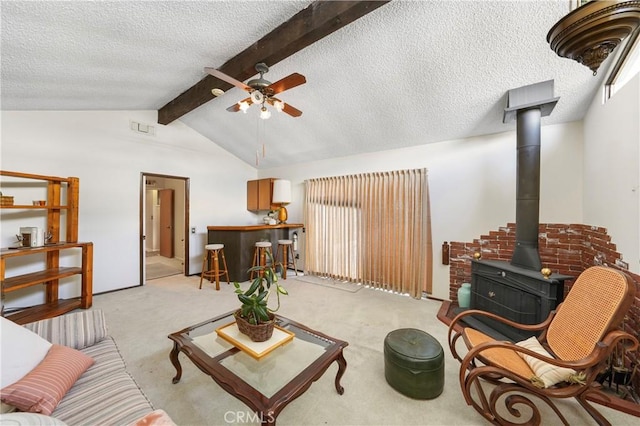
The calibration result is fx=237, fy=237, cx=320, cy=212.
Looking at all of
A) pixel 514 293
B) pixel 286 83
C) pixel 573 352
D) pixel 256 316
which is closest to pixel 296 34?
pixel 286 83

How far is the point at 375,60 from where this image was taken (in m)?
2.45

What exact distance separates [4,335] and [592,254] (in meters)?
4.48

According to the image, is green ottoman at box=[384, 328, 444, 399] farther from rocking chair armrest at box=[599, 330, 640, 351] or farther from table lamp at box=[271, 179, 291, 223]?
table lamp at box=[271, 179, 291, 223]

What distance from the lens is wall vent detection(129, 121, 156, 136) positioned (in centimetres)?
403

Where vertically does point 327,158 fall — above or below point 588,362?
above

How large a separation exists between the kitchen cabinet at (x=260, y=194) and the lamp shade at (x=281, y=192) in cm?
44

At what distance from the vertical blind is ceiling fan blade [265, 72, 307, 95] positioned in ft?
7.59

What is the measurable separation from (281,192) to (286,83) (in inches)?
113

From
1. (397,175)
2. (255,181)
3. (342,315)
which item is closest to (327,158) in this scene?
(397,175)

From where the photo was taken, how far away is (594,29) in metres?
1.07

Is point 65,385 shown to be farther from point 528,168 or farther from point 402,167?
point 402,167

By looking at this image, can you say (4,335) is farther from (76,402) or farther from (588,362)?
(588,362)

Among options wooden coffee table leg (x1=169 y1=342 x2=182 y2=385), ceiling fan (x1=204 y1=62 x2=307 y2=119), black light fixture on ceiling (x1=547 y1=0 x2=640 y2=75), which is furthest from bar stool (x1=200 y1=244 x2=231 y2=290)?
black light fixture on ceiling (x1=547 y1=0 x2=640 y2=75)

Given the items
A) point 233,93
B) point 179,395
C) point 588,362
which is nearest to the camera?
point 588,362
